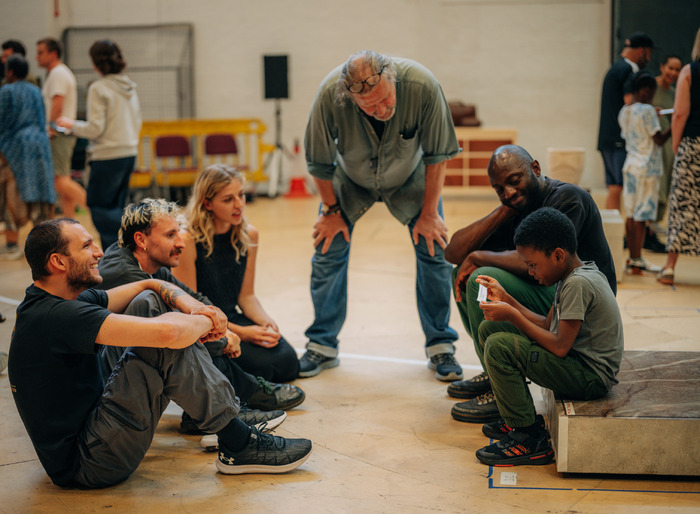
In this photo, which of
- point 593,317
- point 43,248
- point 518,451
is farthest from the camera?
point 518,451

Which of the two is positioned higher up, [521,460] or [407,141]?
[407,141]

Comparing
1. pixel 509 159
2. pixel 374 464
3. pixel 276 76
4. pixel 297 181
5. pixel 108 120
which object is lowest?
pixel 374 464

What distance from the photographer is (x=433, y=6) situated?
434 inches

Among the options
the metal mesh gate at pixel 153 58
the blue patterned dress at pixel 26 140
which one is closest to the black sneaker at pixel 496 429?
the blue patterned dress at pixel 26 140

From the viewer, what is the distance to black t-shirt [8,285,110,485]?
230cm

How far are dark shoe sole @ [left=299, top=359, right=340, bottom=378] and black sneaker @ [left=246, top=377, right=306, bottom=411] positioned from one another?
38 centimetres

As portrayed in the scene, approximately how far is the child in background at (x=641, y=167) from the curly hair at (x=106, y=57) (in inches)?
151

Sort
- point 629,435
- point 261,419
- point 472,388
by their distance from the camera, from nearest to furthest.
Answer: point 629,435, point 261,419, point 472,388

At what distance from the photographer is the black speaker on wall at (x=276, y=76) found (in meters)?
11.0

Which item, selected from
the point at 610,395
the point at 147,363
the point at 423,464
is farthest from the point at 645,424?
the point at 147,363

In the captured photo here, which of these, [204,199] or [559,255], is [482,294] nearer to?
[559,255]

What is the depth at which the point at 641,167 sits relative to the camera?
5.83m

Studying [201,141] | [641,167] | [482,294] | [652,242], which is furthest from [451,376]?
[201,141]

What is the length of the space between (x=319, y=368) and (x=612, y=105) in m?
3.78
